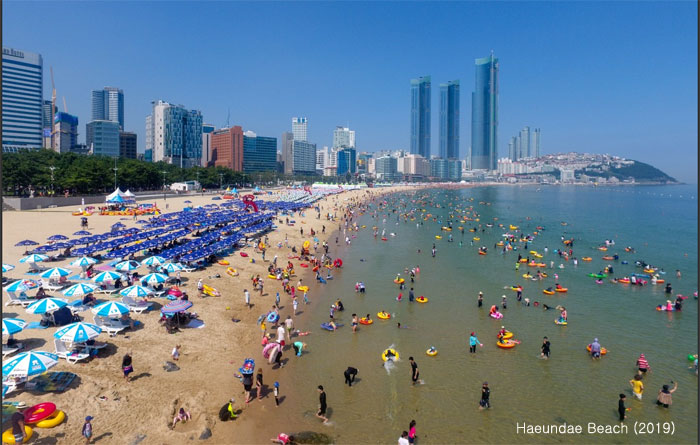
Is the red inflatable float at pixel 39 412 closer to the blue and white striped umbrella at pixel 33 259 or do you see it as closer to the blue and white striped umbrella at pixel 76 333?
the blue and white striped umbrella at pixel 76 333

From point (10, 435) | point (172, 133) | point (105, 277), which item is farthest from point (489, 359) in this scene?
point (172, 133)

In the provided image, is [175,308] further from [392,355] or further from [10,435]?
[392,355]

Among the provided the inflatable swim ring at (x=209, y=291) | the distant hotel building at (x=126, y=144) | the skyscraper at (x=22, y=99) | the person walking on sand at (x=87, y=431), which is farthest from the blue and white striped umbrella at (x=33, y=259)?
the distant hotel building at (x=126, y=144)

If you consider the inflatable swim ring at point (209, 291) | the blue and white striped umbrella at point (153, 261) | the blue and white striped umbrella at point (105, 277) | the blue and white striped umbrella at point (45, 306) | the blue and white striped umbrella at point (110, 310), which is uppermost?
the blue and white striped umbrella at point (153, 261)

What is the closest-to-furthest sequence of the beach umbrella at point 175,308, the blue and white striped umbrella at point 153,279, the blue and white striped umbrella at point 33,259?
the beach umbrella at point 175,308 < the blue and white striped umbrella at point 153,279 < the blue and white striped umbrella at point 33,259

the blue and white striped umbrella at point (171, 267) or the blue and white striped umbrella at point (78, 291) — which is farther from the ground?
the blue and white striped umbrella at point (171, 267)

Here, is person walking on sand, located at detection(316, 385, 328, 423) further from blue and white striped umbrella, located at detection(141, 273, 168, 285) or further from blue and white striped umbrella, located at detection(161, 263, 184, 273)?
blue and white striped umbrella, located at detection(161, 263, 184, 273)

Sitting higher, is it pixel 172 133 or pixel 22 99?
pixel 22 99
